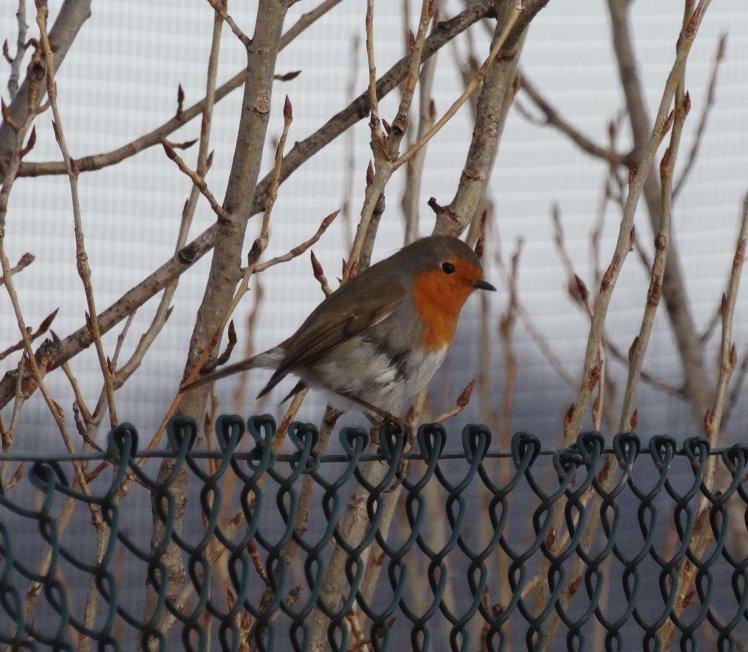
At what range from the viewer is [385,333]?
9.82ft

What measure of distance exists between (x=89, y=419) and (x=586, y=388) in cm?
108

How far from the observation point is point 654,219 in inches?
134

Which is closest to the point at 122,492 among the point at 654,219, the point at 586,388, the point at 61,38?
the point at 586,388

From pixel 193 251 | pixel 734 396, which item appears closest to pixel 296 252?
pixel 193 251

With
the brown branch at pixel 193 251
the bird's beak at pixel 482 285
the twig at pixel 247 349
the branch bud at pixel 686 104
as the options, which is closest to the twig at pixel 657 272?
the branch bud at pixel 686 104

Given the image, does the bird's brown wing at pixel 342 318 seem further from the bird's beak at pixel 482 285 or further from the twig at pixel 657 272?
Result: the twig at pixel 657 272

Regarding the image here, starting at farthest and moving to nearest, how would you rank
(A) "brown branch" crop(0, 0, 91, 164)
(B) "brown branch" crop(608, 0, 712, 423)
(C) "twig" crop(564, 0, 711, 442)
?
(B) "brown branch" crop(608, 0, 712, 423), (A) "brown branch" crop(0, 0, 91, 164), (C) "twig" crop(564, 0, 711, 442)

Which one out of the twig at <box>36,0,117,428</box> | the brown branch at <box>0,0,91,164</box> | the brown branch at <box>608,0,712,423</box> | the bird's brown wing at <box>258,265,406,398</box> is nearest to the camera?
the twig at <box>36,0,117,428</box>

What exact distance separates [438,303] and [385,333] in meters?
0.19

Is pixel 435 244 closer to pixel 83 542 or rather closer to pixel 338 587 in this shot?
pixel 338 587

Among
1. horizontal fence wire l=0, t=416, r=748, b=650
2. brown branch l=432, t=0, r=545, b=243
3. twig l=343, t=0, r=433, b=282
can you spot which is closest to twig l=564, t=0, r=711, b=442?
horizontal fence wire l=0, t=416, r=748, b=650

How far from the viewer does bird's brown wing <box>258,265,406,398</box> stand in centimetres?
298

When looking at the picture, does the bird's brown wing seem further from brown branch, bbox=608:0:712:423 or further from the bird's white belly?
brown branch, bbox=608:0:712:423

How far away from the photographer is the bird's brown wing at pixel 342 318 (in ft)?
9.78
